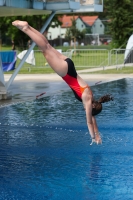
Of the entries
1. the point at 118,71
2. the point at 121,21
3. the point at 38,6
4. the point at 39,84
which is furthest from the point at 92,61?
the point at 121,21

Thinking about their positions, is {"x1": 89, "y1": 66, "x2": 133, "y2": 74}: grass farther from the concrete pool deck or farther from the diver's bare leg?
the diver's bare leg

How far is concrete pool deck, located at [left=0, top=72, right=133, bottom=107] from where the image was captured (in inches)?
771

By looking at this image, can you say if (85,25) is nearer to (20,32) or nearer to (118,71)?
(20,32)

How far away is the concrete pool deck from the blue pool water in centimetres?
299

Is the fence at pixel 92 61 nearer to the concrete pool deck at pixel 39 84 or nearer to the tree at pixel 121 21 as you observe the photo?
the concrete pool deck at pixel 39 84

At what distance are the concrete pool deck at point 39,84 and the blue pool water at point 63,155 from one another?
2994 mm

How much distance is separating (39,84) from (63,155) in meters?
14.5

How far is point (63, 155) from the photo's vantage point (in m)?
9.91

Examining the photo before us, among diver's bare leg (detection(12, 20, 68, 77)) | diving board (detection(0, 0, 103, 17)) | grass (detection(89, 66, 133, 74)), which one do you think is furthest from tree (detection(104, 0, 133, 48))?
diver's bare leg (detection(12, 20, 68, 77))

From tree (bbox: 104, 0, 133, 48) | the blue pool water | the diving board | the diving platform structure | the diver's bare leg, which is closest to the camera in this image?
the blue pool water

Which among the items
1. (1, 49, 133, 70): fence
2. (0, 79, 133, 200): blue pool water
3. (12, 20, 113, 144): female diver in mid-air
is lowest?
(1, 49, 133, 70): fence

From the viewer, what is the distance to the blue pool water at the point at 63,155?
7695 mm

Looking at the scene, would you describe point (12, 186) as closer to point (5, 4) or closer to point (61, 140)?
point (61, 140)

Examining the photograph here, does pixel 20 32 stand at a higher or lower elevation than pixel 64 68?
lower
